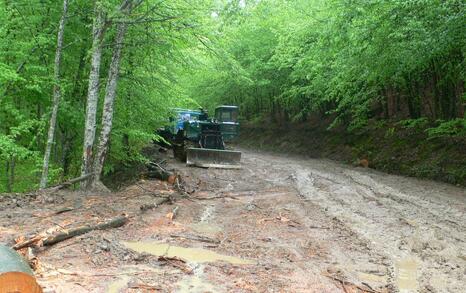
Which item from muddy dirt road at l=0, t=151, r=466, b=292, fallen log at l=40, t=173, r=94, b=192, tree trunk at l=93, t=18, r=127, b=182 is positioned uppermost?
tree trunk at l=93, t=18, r=127, b=182

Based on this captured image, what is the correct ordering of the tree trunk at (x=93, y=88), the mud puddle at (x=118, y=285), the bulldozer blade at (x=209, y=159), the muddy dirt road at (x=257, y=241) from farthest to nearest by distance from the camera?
the bulldozer blade at (x=209, y=159)
the tree trunk at (x=93, y=88)
the muddy dirt road at (x=257, y=241)
the mud puddle at (x=118, y=285)

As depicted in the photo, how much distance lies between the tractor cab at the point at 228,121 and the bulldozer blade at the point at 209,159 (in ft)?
10.4

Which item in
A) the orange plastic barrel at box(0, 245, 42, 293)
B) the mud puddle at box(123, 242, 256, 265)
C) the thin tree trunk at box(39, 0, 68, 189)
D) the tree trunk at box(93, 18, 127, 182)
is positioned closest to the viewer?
the orange plastic barrel at box(0, 245, 42, 293)

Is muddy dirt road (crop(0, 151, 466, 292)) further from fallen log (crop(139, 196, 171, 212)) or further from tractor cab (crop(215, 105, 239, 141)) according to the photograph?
tractor cab (crop(215, 105, 239, 141))

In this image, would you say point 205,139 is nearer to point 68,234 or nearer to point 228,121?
point 228,121

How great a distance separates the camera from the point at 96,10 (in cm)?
1009

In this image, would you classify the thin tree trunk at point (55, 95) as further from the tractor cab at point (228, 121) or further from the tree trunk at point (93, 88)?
the tractor cab at point (228, 121)

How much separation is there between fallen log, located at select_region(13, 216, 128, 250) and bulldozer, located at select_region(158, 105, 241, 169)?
27.4 ft

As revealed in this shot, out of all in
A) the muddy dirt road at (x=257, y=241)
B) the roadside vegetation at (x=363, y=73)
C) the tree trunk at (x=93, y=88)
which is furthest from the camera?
the roadside vegetation at (x=363, y=73)

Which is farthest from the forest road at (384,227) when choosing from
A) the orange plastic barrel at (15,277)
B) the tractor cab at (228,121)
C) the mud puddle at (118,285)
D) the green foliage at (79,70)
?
the tractor cab at (228,121)

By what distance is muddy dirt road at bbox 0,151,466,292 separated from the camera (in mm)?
5051

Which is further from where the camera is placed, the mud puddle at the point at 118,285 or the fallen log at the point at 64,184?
the fallen log at the point at 64,184

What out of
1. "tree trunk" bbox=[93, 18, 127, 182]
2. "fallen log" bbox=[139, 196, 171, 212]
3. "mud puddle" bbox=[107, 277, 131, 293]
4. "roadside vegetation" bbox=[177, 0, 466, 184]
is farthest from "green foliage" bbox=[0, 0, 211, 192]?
"mud puddle" bbox=[107, 277, 131, 293]

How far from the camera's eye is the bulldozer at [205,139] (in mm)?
16734
